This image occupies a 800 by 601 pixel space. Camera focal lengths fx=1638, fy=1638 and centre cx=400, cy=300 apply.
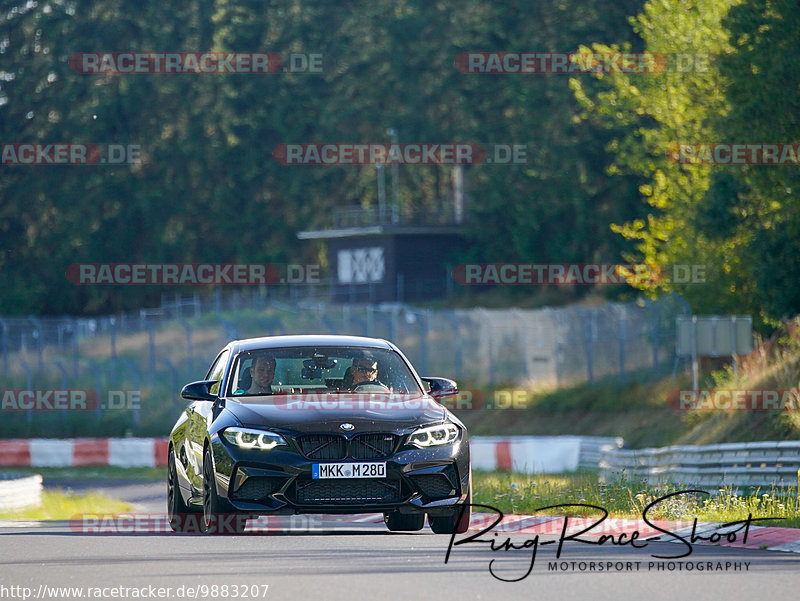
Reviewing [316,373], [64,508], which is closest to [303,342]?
[316,373]

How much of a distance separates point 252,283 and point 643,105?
43847 millimetres

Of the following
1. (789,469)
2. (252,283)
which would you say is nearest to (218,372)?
(789,469)

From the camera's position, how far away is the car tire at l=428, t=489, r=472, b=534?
12.8 metres

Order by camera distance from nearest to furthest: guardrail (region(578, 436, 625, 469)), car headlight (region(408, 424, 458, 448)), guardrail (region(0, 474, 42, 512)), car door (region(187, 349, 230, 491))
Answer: car headlight (region(408, 424, 458, 448)), car door (region(187, 349, 230, 491)), guardrail (region(0, 474, 42, 512)), guardrail (region(578, 436, 625, 469))

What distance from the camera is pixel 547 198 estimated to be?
73500 millimetres

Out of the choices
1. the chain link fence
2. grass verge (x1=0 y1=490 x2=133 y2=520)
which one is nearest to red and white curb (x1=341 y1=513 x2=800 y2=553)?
grass verge (x1=0 y1=490 x2=133 y2=520)

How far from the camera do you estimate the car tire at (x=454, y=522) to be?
1277 centimetres

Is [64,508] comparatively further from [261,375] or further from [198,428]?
[261,375]

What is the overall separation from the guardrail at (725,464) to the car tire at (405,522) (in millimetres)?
6442

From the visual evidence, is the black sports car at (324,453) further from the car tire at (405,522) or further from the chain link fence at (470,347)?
the chain link fence at (470,347)

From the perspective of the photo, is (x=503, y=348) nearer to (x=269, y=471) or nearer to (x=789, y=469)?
(x=789, y=469)

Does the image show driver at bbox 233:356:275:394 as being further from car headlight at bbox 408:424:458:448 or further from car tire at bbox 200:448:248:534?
car headlight at bbox 408:424:458:448

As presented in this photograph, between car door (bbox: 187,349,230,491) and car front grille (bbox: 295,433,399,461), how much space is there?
108 cm

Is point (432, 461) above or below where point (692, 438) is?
above
